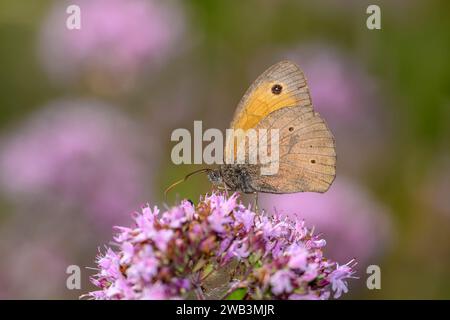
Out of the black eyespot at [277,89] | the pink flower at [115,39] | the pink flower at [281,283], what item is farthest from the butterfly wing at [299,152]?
the pink flower at [115,39]

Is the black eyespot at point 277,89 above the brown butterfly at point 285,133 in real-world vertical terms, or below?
above

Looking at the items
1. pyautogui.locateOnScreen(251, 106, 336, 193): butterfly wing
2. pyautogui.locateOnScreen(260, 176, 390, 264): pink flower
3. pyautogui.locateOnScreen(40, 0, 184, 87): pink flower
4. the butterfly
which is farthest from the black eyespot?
pyautogui.locateOnScreen(40, 0, 184, 87): pink flower

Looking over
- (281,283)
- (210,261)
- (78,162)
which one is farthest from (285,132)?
(78,162)

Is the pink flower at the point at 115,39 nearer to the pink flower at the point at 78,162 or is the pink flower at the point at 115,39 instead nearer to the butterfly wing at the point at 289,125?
the pink flower at the point at 78,162

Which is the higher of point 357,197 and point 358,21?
point 358,21

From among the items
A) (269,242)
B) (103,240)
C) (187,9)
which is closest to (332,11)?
(187,9)

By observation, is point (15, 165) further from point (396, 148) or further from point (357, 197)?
point (396, 148)
